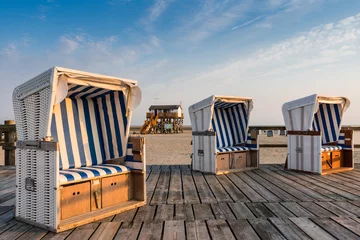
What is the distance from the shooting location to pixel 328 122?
24.4ft

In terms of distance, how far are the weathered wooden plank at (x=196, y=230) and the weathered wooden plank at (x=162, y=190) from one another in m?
1.04

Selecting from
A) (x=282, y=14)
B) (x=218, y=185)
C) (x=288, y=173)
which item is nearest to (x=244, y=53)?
(x=282, y=14)

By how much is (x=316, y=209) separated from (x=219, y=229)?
1630mm

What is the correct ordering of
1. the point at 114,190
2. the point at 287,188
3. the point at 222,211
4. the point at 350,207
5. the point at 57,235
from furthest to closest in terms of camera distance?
the point at 287,188 → the point at 114,190 → the point at 350,207 → the point at 222,211 → the point at 57,235

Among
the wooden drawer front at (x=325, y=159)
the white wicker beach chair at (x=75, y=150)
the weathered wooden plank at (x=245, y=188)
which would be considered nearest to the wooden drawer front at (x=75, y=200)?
the white wicker beach chair at (x=75, y=150)

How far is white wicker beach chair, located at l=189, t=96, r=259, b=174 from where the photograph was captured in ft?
21.3

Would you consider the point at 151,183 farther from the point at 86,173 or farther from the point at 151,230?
the point at 151,230

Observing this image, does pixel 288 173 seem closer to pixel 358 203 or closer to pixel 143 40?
pixel 358 203

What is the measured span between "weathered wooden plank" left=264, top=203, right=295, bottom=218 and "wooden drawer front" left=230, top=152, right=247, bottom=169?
3.03 metres

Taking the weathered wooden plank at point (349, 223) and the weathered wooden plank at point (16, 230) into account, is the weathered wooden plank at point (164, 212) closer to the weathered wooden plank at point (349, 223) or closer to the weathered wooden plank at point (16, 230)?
the weathered wooden plank at point (16, 230)

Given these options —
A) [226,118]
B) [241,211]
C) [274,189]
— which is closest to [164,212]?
[241,211]

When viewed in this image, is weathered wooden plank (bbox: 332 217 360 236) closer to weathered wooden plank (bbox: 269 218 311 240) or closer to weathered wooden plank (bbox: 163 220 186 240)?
weathered wooden plank (bbox: 269 218 311 240)

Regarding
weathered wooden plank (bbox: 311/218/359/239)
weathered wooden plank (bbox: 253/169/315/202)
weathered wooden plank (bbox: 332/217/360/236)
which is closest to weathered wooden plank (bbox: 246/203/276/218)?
weathered wooden plank (bbox: 311/218/359/239)

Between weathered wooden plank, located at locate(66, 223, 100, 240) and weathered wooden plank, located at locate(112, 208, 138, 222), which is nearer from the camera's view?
weathered wooden plank, located at locate(66, 223, 100, 240)
